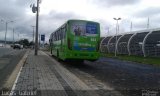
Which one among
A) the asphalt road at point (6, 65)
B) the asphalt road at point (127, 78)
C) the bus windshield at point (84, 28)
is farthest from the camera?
the bus windshield at point (84, 28)

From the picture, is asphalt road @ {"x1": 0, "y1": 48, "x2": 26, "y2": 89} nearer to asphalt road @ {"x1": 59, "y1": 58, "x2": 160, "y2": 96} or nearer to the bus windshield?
asphalt road @ {"x1": 59, "y1": 58, "x2": 160, "y2": 96}

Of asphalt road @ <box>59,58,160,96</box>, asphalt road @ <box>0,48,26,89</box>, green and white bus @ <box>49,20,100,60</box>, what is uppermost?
green and white bus @ <box>49,20,100,60</box>

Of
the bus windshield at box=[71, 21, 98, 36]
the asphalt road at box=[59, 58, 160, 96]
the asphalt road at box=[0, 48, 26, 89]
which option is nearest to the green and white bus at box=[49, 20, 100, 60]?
the bus windshield at box=[71, 21, 98, 36]

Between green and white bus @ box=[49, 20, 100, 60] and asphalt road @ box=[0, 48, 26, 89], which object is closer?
asphalt road @ box=[0, 48, 26, 89]

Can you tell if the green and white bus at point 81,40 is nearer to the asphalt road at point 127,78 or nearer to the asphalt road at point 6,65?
the asphalt road at point 127,78

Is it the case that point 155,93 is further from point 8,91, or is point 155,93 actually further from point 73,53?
point 73,53

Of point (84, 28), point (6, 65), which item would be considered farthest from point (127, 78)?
point (6, 65)

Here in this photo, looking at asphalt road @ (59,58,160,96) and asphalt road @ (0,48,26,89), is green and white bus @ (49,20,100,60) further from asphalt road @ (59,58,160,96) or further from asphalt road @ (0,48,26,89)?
asphalt road @ (0,48,26,89)

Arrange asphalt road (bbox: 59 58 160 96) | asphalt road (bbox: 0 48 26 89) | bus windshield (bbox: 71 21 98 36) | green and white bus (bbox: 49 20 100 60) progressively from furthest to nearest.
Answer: bus windshield (bbox: 71 21 98 36) < green and white bus (bbox: 49 20 100 60) < asphalt road (bbox: 0 48 26 89) < asphalt road (bbox: 59 58 160 96)

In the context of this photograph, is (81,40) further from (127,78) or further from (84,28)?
(127,78)

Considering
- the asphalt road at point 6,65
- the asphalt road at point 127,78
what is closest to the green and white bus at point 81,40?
the asphalt road at point 127,78

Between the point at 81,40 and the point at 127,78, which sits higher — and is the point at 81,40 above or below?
above

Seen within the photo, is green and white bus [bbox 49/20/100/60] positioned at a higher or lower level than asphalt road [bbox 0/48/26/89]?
higher

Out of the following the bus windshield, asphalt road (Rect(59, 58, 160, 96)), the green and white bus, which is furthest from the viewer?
the bus windshield
